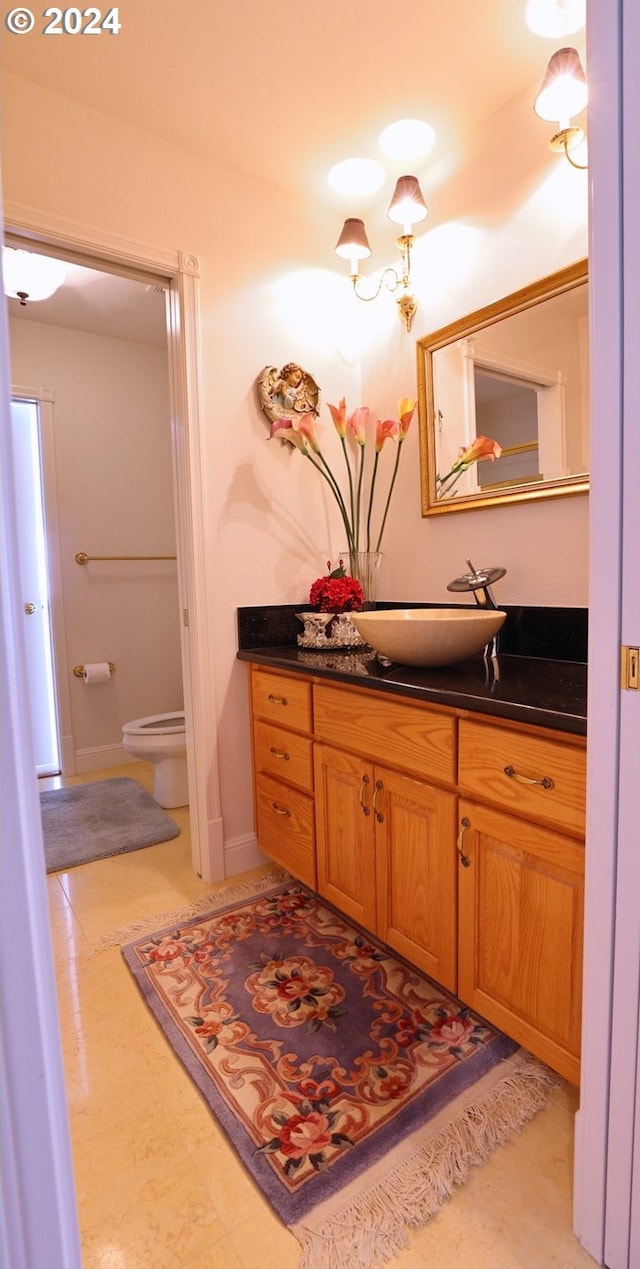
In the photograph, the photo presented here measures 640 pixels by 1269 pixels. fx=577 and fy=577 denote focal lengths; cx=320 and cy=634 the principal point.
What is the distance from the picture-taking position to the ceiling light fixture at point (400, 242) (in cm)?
179

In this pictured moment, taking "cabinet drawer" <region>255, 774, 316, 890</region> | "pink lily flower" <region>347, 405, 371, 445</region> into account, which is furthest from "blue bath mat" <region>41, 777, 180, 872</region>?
"pink lily flower" <region>347, 405, 371, 445</region>

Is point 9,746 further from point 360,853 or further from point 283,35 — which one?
point 283,35

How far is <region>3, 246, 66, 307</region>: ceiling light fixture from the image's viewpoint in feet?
7.10

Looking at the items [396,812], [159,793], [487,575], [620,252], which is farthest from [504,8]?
[159,793]

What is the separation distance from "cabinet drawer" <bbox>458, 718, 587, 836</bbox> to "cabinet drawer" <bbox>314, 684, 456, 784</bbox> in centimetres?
5

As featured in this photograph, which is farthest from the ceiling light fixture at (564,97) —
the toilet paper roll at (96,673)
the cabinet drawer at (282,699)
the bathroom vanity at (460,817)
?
the toilet paper roll at (96,673)

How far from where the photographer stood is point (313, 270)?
2180 mm

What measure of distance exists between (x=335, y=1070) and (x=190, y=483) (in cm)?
166

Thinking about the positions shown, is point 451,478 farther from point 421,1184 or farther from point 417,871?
point 421,1184

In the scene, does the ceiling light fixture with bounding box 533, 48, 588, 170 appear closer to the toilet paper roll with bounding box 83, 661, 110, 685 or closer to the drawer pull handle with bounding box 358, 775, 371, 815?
the drawer pull handle with bounding box 358, 775, 371, 815

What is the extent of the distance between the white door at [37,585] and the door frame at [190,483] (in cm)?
167

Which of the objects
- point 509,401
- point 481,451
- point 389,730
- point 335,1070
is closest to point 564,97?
point 509,401

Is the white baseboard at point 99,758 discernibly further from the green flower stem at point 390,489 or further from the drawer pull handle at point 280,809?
the green flower stem at point 390,489

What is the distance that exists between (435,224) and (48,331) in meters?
2.28
